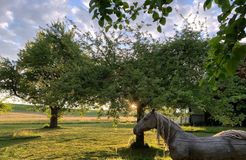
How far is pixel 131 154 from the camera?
18422mm

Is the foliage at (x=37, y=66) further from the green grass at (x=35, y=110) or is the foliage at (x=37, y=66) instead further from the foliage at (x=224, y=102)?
the foliage at (x=224, y=102)

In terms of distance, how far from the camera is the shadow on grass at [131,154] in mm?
17494

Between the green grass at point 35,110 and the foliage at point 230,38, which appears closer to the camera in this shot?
the foliage at point 230,38

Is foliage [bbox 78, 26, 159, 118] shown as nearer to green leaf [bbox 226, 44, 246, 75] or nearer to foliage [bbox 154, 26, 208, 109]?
foliage [bbox 154, 26, 208, 109]

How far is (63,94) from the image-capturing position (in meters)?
19.2

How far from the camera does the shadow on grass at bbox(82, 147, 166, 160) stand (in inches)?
689

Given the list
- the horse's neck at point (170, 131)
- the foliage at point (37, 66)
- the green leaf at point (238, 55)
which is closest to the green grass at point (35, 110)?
the foliage at point (37, 66)

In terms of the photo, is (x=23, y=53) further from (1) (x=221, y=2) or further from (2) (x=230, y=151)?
(1) (x=221, y=2)

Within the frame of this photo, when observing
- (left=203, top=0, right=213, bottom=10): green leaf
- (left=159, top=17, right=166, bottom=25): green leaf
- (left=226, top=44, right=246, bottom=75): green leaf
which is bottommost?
(left=226, top=44, right=246, bottom=75): green leaf

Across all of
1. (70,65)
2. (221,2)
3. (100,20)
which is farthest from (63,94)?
(221,2)

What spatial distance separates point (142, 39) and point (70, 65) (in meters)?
4.31

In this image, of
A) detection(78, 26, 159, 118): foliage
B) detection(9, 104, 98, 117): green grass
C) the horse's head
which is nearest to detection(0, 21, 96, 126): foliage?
detection(9, 104, 98, 117): green grass

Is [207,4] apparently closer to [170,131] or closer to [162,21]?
[162,21]

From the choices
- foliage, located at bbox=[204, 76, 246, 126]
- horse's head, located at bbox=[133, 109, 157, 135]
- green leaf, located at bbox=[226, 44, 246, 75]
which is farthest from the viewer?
foliage, located at bbox=[204, 76, 246, 126]
